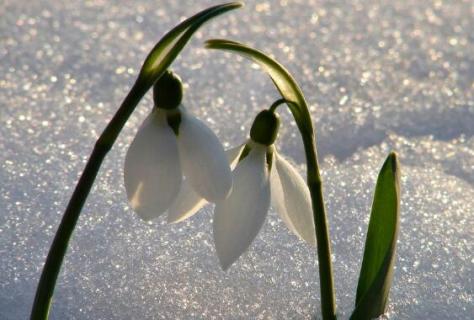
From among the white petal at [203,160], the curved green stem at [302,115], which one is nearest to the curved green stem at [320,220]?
the curved green stem at [302,115]

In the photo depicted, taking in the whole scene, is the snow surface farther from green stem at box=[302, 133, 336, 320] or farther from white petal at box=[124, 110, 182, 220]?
white petal at box=[124, 110, 182, 220]

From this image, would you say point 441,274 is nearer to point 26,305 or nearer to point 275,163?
point 275,163

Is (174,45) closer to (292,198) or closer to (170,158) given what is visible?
(170,158)

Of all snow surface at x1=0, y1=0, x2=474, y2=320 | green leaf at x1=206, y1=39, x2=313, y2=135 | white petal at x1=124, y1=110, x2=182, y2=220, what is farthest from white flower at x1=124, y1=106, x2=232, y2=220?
snow surface at x1=0, y1=0, x2=474, y2=320

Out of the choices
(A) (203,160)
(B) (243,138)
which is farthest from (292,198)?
(B) (243,138)

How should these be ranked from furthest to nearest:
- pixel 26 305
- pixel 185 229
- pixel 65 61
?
1. pixel 65 61
2. pixel 185 229
3. pixel 26 305

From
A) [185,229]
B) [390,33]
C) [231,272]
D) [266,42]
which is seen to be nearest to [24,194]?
[185,229]
